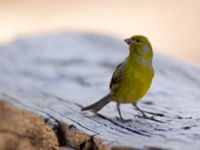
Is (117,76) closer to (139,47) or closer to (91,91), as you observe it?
(139,47)

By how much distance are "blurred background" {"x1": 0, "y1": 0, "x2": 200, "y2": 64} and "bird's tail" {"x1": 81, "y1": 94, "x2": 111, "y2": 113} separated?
7738 mm

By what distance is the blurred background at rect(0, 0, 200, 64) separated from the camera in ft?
42.1

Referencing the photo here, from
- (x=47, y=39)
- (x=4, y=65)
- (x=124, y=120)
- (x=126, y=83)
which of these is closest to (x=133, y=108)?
(x=126, y=83)

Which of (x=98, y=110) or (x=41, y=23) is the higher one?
(x=98, y=110)

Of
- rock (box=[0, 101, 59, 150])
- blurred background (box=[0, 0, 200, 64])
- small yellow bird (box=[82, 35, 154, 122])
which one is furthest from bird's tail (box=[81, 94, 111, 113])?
blurred background (box=[0, 0, 200, 64])

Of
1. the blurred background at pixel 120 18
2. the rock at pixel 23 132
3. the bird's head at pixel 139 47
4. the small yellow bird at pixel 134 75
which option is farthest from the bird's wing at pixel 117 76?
the blurred background at pixel 120 18

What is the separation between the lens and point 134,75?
4141 mm

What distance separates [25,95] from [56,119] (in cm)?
100

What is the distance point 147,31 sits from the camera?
13.5 meters

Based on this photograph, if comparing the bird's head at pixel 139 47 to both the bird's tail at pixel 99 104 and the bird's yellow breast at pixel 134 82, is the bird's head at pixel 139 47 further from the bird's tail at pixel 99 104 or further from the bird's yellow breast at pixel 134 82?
the bird's tail at pixel 99 104

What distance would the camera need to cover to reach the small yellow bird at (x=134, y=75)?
4.08 m

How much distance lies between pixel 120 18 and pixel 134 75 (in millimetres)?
10350

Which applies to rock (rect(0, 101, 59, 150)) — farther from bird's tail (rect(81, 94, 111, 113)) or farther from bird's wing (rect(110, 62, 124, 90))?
bird's wing (rect(110, 62, 124, 90))

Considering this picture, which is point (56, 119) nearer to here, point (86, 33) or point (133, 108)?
point (133, 108)
